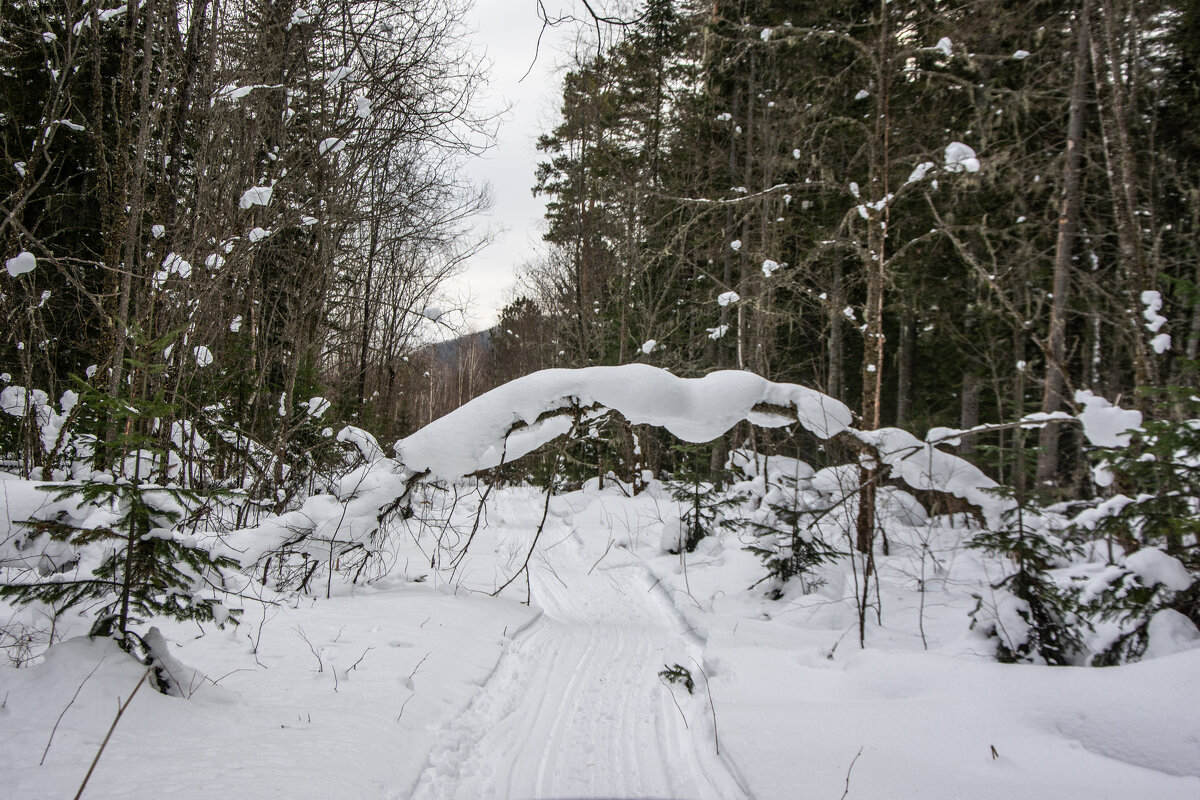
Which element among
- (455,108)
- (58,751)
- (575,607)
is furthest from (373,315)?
(58,751)

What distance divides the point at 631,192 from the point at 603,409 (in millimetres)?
10298

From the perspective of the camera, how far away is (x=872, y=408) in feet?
22.9

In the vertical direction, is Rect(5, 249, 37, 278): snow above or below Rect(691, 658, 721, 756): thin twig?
above

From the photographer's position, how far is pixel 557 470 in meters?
7.26

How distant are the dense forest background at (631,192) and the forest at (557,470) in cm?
10

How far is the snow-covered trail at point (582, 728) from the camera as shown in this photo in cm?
261

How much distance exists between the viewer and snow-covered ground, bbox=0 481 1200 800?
229 cm

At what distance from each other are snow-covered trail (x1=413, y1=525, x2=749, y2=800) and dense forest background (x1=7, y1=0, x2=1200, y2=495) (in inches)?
88.2

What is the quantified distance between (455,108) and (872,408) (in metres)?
7.21

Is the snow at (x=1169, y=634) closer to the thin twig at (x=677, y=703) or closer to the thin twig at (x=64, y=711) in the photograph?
the thin twig at (x=677, y=703)

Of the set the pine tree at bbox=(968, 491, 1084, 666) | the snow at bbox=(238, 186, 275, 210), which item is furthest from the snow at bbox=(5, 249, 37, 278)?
the pine tree at bbox=(968, 491, 1084, 666)

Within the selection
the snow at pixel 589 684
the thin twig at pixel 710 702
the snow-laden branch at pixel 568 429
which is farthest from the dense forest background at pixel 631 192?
the thin twig at pixel 710 702

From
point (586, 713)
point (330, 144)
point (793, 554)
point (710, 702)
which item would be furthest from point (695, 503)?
point (330, 144)

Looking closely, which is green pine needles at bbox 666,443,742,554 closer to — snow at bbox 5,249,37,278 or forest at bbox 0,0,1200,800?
forest at bbox 0,0,1200,800
